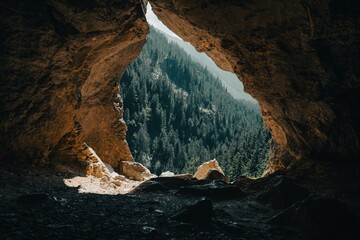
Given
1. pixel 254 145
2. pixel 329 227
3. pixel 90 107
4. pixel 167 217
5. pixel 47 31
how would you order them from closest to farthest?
pixel 329 227
pixel 167 217
pixel 47 31
pixel 90 107
pixel 254 145

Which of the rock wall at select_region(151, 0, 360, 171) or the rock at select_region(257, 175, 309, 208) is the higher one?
the rock wall at select_region(151, 0, 360, 171)

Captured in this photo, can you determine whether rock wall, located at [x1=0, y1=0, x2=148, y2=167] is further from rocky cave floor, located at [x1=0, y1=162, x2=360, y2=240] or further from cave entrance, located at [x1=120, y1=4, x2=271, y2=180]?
cave entrance, located at [x1=120, y1=4, x2=271, y2=180]

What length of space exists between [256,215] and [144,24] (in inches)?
541

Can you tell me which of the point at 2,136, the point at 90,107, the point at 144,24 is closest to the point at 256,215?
the point at 2,136

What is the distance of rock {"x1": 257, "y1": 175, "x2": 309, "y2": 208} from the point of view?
12648 mm

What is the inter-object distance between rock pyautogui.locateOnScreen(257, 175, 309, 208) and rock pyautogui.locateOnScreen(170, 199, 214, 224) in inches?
178

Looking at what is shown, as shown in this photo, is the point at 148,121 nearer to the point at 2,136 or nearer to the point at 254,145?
the point at 254,145

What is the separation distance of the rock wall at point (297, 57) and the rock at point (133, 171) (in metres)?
14.1

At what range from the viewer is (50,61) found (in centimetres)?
1606

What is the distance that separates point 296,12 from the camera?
44.4ft

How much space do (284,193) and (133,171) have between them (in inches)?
761

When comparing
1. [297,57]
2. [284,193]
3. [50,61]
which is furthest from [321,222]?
[50,61]

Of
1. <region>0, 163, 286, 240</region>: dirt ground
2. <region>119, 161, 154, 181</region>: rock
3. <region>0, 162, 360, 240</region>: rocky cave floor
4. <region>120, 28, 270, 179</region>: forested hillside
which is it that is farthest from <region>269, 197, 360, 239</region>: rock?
<region>120, 28, 270, 179</region>: forested hillside

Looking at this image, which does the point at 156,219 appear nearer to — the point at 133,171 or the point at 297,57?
the point at 297,57
